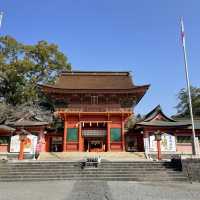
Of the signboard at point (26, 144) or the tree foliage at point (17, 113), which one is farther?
the tree foliage at point (17, 113)

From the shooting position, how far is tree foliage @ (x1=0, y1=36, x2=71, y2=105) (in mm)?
32594

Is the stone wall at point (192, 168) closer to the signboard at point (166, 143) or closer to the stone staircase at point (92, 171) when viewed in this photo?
the stone staircase at point (92, 171)

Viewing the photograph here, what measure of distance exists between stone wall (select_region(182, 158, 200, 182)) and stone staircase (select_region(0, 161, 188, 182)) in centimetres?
33

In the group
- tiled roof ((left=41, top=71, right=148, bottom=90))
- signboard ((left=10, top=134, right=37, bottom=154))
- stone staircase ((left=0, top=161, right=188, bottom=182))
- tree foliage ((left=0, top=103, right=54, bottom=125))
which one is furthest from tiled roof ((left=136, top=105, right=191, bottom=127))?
tree foliage ((left=0, top=103, right=54, bottom=125))

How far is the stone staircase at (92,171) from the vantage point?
12.7m

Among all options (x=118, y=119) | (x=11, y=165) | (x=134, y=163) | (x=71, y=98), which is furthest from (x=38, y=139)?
(x=134, y=163)

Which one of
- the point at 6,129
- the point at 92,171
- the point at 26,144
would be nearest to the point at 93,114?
the point at 26,144

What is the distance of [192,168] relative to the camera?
13.0m

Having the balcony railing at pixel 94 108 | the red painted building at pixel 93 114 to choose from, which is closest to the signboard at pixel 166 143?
the red painted building at pixel 93 114

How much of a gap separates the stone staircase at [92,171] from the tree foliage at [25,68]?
20263 millimetres

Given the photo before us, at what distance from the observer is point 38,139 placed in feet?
81.3

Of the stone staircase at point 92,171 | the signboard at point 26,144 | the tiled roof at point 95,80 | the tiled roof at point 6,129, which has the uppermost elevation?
the tiled roof at point 95,80

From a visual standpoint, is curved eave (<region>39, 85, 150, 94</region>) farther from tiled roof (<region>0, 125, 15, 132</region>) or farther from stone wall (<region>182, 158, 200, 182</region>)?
stone wall (<region>182, 158, 200, 182</region>)

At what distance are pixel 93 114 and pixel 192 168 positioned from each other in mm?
14510
